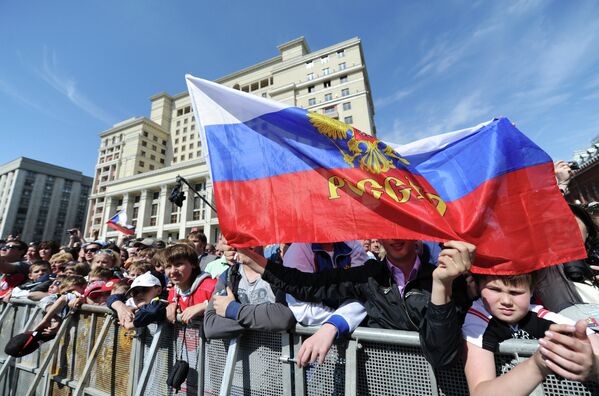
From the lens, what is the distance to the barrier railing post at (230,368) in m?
Result: 1.82

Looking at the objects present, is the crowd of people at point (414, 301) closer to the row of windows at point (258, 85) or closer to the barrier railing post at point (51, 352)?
the barrier railing post at point (51, 352)

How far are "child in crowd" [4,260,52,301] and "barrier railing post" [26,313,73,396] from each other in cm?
147

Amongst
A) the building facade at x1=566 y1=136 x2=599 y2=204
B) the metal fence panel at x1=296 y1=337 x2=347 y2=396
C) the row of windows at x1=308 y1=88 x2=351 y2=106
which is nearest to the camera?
the metal fence panel at x1=296 y1=337 x2=347 y2=396

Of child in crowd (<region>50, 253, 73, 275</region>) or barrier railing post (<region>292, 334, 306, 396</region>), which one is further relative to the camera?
child in crowd (<region>50, 253, 73, 275</region>)

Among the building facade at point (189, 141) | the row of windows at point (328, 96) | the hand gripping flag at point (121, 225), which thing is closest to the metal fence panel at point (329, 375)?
the hand gripping flag at point (121, 225)

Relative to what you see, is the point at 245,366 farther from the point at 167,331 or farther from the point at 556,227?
the point at 556,227

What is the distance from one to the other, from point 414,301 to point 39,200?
109569 millimetres

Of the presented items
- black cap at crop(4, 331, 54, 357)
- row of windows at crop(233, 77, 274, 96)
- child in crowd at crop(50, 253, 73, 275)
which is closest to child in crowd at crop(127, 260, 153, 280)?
black cap at crop(4, 331, 54, 357)

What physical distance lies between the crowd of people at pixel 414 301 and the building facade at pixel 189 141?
4215cm

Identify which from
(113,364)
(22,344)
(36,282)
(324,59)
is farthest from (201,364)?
(324,59)

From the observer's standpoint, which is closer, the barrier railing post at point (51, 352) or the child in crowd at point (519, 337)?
the child in crowd at point (519, 337)

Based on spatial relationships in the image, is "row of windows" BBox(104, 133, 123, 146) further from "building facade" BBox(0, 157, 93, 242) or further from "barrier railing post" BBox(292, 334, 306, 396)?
"barrier railing post" BBox(292, 334, 306, 396)

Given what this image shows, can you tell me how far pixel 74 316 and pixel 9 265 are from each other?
10.2 ft

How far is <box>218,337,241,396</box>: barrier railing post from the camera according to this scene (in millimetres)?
1816
